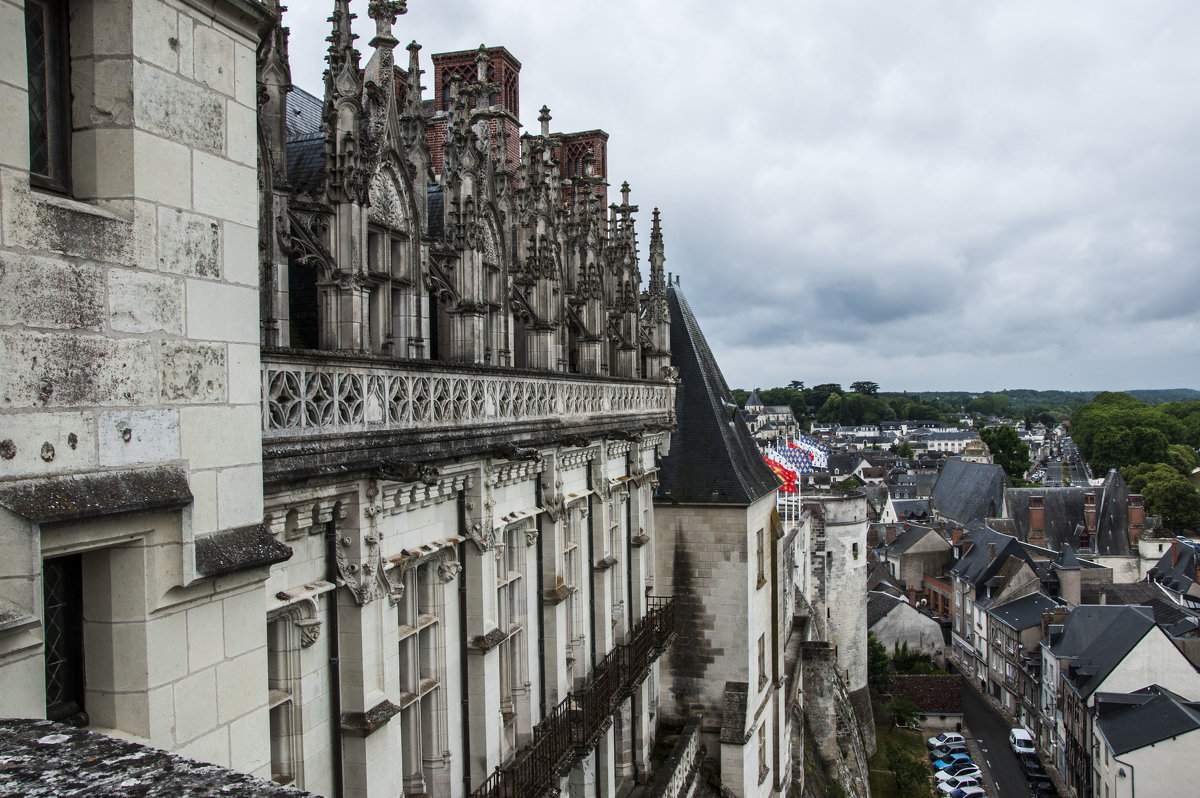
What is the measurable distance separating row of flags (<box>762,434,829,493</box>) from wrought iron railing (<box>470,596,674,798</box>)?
1373cm

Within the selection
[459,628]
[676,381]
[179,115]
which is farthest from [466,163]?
[676,381]

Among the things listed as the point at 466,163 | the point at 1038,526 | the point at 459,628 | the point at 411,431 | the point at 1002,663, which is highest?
the point at 466,163

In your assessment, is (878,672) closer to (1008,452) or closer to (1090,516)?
(1090,516)

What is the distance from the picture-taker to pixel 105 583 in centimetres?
555

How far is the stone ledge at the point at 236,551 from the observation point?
5.93 m

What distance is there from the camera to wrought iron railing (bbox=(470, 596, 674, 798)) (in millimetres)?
13625

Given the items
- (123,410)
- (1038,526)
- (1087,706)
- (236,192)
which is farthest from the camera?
(1038,526)

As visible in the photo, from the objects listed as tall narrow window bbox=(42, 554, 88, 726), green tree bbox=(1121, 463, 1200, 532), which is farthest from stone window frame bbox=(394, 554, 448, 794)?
green tree bbox=(1121, 463, 1200, 532)

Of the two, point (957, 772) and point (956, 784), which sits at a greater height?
point (956, 784)

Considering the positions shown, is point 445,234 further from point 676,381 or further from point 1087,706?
point 1087,706

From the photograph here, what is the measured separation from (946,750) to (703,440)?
42.1 metres

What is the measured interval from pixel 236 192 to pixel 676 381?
67.9 feet

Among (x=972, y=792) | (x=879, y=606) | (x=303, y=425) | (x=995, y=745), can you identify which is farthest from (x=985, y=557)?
(x=303, y=425)

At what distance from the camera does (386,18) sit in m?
11.6
